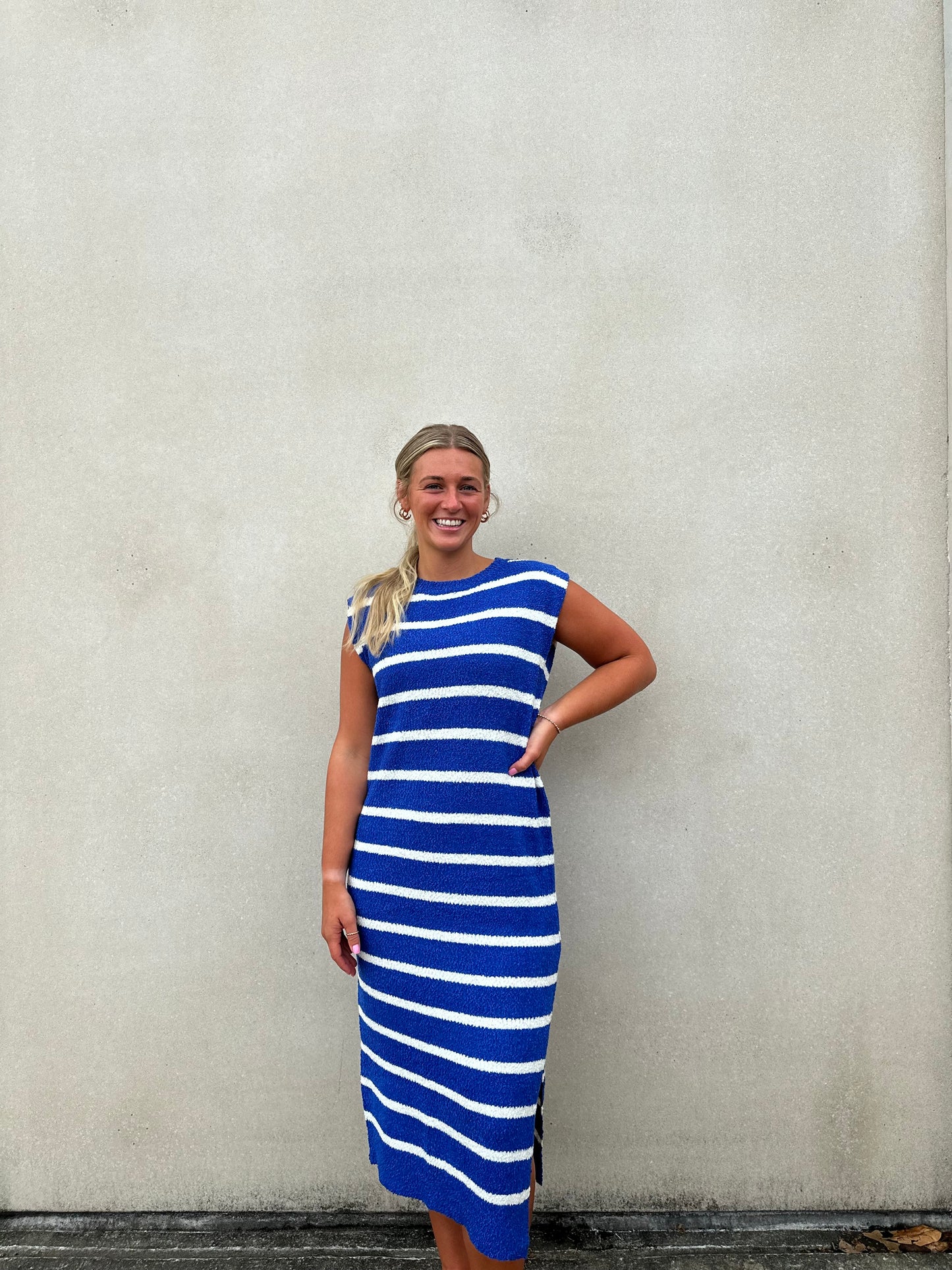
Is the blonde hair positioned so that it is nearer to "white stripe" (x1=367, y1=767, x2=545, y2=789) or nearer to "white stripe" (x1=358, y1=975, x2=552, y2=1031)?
"white stripe" (x1=367, y1=767, x2=545, y2=789)

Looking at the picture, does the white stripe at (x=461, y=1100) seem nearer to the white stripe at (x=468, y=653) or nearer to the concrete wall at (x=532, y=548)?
the concrete wall at (x=532, y=548)

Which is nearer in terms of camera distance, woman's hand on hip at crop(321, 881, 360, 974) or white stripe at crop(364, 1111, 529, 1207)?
white stripe at crop(364, 1111, 529, 1207)

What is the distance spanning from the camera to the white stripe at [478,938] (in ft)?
5.11

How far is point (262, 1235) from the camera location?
2.13 m

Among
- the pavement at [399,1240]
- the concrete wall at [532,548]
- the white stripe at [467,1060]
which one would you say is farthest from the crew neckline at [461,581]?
the pavement at [399,1240]

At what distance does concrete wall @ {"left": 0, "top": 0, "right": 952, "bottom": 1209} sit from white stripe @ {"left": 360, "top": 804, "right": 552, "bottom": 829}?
0.56 metres

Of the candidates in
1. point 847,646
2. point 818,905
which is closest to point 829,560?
point 847,646

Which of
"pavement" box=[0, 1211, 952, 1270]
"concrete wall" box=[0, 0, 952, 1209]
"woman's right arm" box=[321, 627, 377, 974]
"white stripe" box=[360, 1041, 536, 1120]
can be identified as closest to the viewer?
"white stripe" box=[360, 1041, 536, 1120]

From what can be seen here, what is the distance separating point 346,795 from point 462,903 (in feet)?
1.31

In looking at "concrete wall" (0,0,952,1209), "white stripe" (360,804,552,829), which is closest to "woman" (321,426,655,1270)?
"white stripe" (360,804,552,829)

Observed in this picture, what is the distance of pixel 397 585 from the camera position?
1.77 metres

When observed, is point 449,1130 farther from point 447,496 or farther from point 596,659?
point 447,496

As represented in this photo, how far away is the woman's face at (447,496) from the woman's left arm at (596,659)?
283 millimetres

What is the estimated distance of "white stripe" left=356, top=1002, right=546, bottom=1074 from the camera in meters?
1.52
